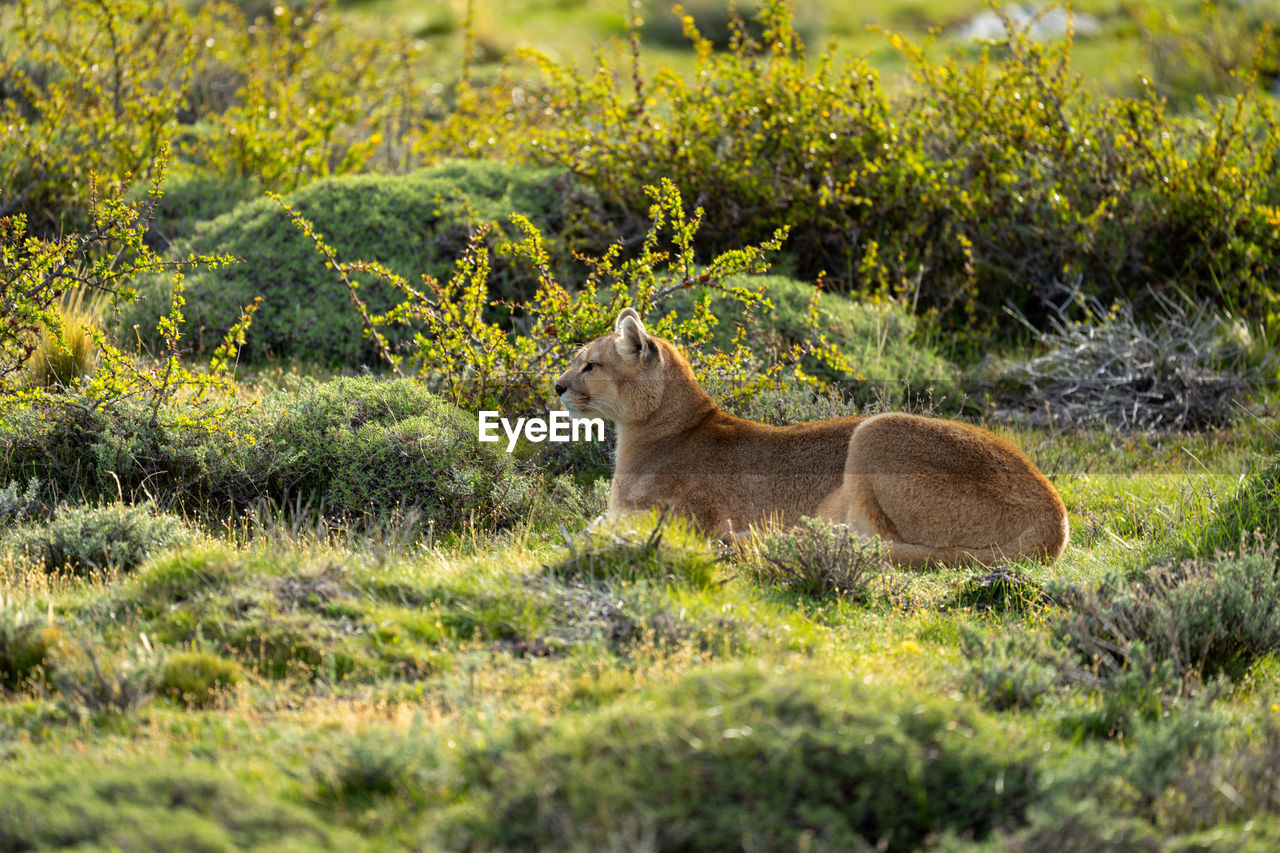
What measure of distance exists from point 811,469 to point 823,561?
3.32 ft

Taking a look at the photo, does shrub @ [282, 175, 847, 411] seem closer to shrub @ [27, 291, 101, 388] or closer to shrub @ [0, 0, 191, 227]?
shrub @ [27, 291, 101, 388]

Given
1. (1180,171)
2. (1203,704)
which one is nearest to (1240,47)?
(1180,171)

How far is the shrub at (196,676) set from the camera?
4.90 metres

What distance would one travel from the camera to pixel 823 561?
6.40m

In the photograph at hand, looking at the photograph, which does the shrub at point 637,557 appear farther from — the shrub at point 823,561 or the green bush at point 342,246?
the green bush at point 342,246

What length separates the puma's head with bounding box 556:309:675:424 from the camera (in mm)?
7742

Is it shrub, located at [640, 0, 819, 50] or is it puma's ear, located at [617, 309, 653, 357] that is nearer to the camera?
puma's ear, located at [617, 309, 653, 357]

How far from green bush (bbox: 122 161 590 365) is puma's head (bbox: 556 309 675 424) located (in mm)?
3519

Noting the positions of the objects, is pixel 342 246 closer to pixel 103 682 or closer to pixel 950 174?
pixel 950 174

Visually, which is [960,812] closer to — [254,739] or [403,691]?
[403,691]

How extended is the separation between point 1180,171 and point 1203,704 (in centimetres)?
868

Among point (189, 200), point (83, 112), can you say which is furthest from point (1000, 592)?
point (83, 112)

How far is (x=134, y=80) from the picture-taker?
13.8 m

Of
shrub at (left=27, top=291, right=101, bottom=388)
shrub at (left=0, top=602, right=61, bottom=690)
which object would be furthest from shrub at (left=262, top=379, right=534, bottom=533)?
shrub at (left=0, top=602, right=61, bottom=690)
